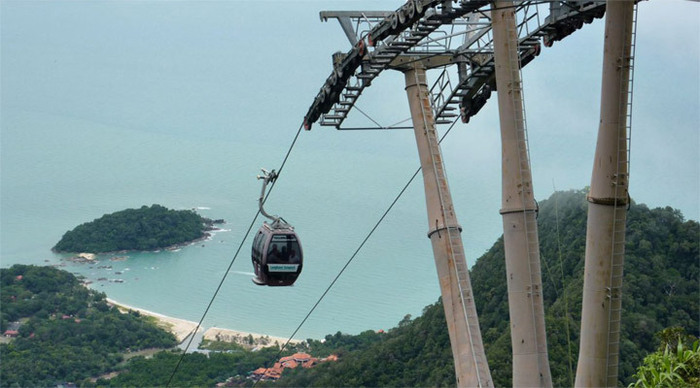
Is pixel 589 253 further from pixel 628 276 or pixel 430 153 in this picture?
pixel 628 276

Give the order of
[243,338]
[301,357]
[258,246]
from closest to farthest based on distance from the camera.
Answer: [258,246], [301,357], [243,338]

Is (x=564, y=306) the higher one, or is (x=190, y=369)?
(x=564, y=306)

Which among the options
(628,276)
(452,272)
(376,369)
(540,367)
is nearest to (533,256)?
(540,367)

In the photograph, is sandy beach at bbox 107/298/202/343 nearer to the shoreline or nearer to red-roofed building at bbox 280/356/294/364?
the shoreline

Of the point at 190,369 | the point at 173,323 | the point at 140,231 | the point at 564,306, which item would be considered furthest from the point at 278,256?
the point at 140,231

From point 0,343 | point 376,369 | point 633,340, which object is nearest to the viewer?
point 633,340

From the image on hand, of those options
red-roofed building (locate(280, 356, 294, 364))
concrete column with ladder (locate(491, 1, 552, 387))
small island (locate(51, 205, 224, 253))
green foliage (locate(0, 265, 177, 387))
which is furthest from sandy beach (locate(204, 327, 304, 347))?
concrete column with ladder (locate(491, 1, 552, 387))

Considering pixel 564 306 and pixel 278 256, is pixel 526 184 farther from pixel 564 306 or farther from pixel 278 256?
pixel 564 306

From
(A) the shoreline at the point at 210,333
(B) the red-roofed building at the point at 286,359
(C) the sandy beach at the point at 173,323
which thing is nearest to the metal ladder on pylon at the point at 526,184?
(B) the red-roofed building at the point at 286,359
